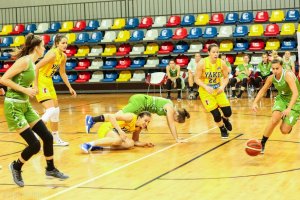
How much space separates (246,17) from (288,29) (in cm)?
174

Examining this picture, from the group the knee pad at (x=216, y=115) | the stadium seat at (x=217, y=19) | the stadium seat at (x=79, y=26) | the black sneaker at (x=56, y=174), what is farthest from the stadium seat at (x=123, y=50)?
the black sneaker at (x=56, y=174)

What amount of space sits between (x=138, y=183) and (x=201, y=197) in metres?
1.07

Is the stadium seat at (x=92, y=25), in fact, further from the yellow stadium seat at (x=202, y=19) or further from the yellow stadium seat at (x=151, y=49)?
the yellow stadium seat at (x=202, y=19)

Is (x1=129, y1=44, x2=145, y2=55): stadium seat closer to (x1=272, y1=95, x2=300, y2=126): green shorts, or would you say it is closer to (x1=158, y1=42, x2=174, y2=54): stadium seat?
(x1=158, y1=42, x2=174, y2=54): stadium seat

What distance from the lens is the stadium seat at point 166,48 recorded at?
2211 centimetres

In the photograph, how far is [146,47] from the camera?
22.9m

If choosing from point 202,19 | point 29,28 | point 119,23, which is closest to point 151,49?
point 119,23

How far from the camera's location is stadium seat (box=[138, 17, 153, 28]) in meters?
23.0

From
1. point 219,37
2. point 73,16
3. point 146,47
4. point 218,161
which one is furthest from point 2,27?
point 218,161

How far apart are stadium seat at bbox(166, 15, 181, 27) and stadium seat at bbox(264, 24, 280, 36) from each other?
3528 mm

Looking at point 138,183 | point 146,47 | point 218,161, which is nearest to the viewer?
point 138,183

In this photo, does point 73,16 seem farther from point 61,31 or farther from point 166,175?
point 166,175

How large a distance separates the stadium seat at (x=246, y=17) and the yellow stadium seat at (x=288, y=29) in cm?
131

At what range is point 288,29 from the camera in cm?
2061
